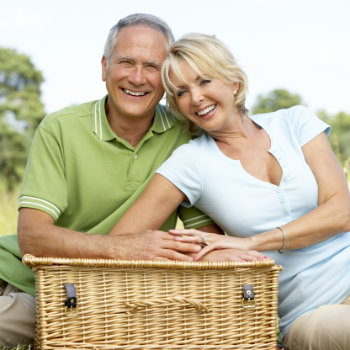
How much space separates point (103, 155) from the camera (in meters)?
3.24

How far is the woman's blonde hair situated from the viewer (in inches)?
119

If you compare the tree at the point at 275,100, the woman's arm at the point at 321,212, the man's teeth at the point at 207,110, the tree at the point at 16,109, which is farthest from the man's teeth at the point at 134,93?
the tree at the point at 275,100

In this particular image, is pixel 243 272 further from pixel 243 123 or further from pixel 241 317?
pixel 243 123

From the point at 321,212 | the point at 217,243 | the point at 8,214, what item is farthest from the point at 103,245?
the point at 8,214

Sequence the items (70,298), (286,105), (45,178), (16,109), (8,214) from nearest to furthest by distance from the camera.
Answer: (70,298)
(45,178)
(8,214)
(16,109)
(286,105)

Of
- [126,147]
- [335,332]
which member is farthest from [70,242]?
[335,332]

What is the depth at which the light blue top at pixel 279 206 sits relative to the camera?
2994mm

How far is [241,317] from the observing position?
2658 mm

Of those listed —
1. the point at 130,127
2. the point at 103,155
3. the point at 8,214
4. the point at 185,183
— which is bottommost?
the point at 8,214

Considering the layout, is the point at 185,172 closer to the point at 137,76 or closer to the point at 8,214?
the point at 137,76

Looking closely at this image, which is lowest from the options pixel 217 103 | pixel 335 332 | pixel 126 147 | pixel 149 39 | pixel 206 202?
pixel 335 332

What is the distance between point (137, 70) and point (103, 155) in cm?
53

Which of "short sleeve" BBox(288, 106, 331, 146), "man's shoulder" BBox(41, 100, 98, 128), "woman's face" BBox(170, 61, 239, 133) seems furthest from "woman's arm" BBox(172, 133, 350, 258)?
"man's shoulder" BBox(41, 100, 98, 128)

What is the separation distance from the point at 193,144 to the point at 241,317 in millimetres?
1011
